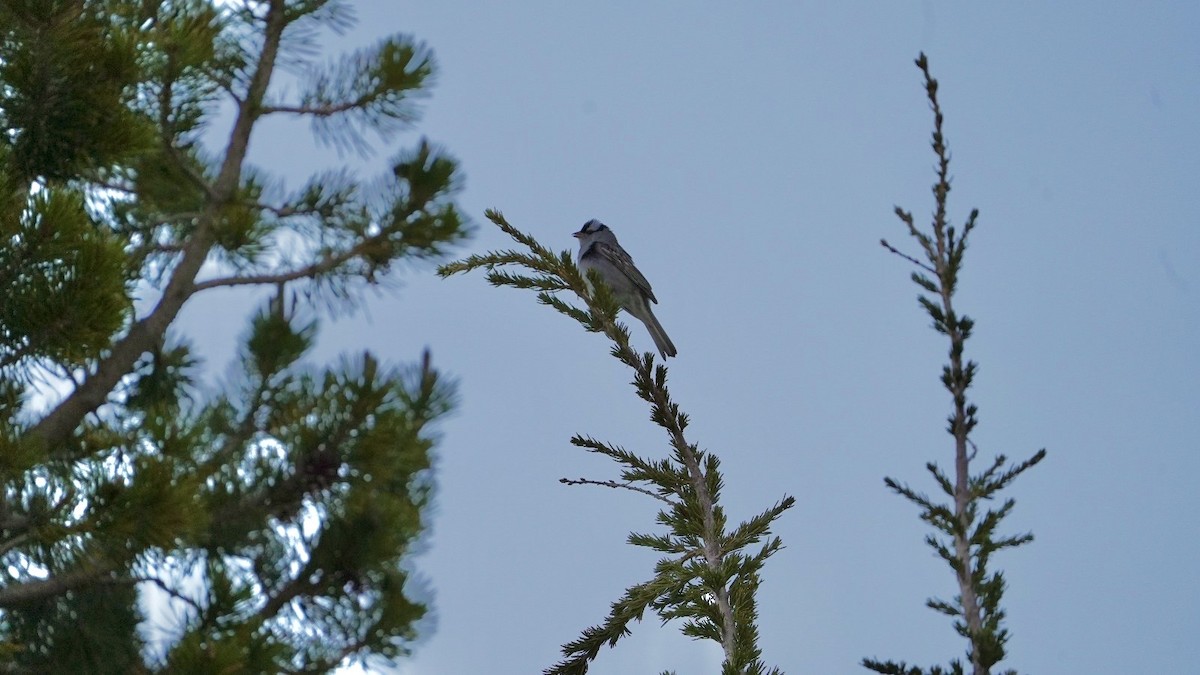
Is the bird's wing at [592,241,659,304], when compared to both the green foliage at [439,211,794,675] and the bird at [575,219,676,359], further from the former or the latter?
the green foliage at [439,211,794,675]

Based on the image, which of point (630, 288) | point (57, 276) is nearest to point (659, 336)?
point (630, 288)

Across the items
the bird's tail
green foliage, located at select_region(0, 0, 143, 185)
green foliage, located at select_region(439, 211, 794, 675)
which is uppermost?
green foliage, located at select_region(0, 0, 143, 185)

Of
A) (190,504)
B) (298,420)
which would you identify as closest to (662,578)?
(190,504)

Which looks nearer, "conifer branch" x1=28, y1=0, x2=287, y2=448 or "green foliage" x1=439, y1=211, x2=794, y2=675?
"green foliage" x1=439, y1=211, x2=794, y2=675

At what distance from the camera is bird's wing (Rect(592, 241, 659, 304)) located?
5508 mm

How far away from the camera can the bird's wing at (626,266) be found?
5508mm

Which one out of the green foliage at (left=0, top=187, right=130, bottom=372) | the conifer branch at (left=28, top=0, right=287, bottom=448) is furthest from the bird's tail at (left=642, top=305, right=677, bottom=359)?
the conifer branch at (left=28, top=0, right=287, bottom=448)

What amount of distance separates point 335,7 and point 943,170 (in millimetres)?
5812

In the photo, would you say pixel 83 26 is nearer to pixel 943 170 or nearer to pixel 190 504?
pixel 190 504

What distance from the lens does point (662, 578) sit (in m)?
A: 2.51

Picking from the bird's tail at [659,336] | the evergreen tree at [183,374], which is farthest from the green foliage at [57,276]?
the bird's tail at [659,336]

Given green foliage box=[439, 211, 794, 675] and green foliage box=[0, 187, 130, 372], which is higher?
green foliage box=[0, 187, 130, 372]

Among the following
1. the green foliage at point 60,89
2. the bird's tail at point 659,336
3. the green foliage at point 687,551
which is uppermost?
the green foliage at point 60,89

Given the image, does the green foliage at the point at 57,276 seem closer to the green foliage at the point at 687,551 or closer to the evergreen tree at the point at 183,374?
the evergreen tree at the point at 183,374
